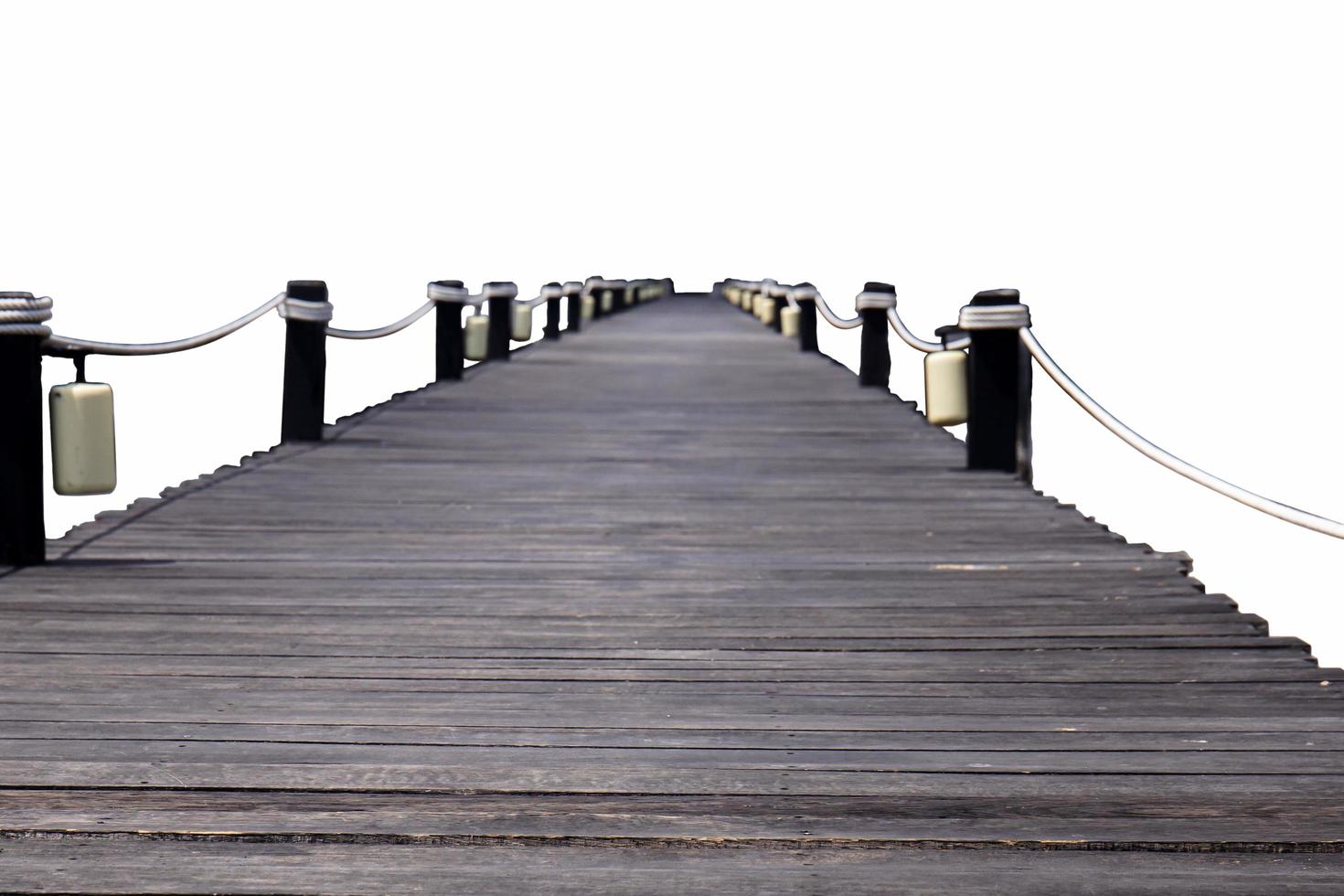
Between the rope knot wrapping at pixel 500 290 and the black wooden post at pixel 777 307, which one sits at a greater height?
the rope knot wrapping at pixel 500 290

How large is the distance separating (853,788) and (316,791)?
1.10 meters

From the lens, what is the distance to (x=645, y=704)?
404 cm

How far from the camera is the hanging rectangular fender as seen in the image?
5816 millimetres

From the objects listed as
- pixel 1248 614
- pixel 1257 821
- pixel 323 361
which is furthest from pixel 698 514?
pixel 1257 821

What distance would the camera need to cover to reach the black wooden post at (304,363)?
8.97 m

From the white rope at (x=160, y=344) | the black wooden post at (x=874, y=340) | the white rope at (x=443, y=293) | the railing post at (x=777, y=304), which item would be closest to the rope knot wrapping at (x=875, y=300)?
the black wooden post at (x=874, y=340)

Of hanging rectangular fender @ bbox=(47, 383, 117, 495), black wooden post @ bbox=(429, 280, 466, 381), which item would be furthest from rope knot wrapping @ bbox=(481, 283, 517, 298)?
hanging rectangular fender @ bbox=(47, 383, 117, 495)

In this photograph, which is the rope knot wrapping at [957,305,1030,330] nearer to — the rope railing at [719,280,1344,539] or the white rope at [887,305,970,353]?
the rope railing at [719,280,1344,539]

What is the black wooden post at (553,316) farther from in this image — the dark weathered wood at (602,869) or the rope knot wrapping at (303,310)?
the dark weathered wood at (602,869)

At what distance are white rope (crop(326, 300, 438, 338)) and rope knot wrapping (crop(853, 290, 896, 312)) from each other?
3275 millimetres

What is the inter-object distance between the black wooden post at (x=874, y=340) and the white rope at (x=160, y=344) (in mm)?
5265

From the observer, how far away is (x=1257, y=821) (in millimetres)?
3258

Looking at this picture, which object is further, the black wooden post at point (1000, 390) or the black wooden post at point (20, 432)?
the black wooden post at point (1000, 390)

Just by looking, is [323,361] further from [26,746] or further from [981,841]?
[981,841]
